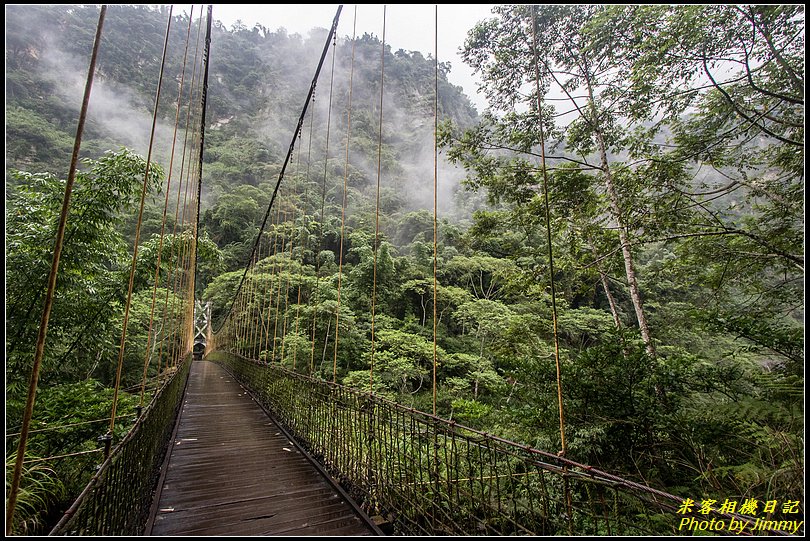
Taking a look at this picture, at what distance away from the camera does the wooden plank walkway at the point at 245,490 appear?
196 cm

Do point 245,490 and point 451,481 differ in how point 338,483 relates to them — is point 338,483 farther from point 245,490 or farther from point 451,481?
point 451,481


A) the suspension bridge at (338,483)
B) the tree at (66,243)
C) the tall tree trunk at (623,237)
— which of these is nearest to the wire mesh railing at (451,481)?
the suspension bridge at (338,483)

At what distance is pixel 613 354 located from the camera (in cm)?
308

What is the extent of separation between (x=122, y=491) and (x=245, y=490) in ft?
3.50

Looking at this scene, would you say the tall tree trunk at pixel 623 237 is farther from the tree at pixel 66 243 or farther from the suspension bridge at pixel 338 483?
the tree at pixel 66 243

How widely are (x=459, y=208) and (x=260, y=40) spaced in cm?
3793

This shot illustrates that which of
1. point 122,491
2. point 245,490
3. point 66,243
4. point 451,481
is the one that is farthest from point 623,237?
point 66,243

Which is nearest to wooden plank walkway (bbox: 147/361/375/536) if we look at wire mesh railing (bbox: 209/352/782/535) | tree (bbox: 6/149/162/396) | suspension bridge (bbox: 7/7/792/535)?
suspension bridge (bbox: 7/7/792/535)

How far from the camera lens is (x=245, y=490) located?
2.37 meters

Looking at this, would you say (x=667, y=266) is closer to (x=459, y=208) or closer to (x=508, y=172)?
(x=508, y=172)

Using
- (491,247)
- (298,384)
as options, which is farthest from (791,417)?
(491,247)

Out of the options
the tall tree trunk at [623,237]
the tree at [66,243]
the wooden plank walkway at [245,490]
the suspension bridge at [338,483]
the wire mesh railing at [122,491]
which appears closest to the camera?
the wire mesh railing at [122,491]

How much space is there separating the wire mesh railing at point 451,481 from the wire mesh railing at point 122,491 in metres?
1.14

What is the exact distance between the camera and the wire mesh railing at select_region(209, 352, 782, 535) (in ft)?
4.01
